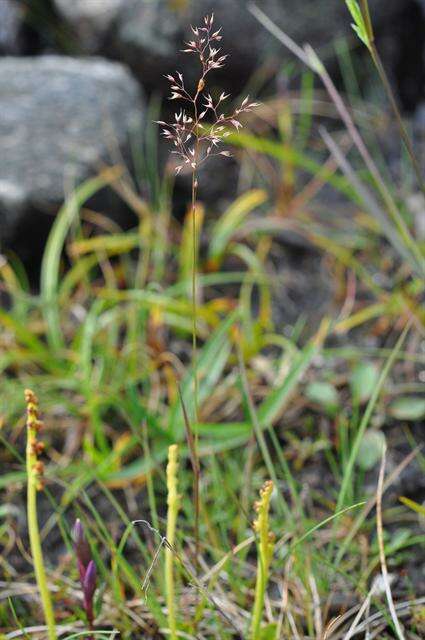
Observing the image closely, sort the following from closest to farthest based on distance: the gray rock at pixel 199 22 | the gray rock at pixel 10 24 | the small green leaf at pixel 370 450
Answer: the small green leaf at pixel 370 450
the gray rock at pixel 199 22
the gray rock at pixel 10 24

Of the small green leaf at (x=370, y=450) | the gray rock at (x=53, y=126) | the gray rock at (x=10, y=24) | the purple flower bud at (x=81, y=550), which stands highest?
the gray rock at (x=10, y=24)

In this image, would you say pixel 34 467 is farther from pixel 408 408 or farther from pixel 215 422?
pixel 408 408

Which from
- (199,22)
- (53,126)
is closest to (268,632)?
(53,126)

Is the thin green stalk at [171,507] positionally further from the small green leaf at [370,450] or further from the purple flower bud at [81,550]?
the small green leaf at [370,450]

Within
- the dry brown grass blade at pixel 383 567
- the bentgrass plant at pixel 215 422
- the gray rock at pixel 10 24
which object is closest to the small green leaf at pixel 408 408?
the bentgrass plant at pixel 215 422

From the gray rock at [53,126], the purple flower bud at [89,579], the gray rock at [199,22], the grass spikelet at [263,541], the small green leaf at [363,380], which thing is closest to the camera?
the grass spikelet at [263,541]

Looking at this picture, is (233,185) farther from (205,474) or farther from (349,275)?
(205,474)

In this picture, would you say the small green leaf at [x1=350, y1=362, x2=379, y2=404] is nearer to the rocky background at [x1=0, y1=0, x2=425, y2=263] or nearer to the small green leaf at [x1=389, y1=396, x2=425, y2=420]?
the small green leaf at [x1=389, y1=396, x2=425, y2=420]
